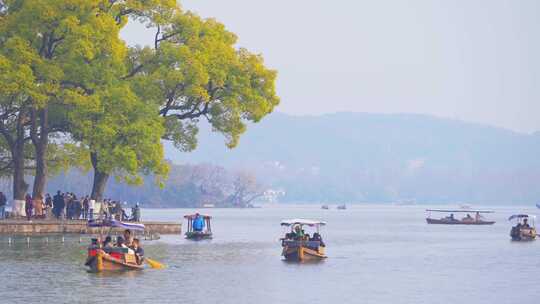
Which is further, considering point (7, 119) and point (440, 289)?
point (7, 119)

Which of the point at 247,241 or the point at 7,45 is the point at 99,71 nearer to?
the point at 7,45

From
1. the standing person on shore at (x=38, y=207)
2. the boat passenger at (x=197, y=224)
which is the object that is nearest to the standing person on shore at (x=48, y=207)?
the standing person on shore at (x=38, y=207)

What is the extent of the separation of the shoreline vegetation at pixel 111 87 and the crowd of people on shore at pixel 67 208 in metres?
1.01

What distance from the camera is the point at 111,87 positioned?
290ft

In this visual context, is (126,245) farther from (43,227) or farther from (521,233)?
(521,233)

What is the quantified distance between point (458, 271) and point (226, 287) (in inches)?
713

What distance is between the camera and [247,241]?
3841 inches

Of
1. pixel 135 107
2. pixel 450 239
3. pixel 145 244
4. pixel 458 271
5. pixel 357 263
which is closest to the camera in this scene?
pixel 458 271

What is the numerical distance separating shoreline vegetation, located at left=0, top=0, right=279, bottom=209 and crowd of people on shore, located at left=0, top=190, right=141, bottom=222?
1006mm

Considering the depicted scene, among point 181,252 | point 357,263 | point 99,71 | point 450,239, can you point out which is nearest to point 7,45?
point 99,71

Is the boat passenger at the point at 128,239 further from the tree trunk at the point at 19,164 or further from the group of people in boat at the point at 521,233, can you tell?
the group of people in boat at the point at 521,233

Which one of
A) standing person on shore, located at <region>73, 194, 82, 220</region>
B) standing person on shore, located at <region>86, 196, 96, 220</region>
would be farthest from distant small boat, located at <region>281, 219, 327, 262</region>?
standing person on shore, located at <region>73, 194, 82, 220</region>

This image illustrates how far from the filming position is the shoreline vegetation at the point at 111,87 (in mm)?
86250

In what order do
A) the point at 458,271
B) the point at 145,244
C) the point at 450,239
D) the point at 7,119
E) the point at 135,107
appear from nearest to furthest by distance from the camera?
the point at 458,271 < the point at 145,244 < the point at 135,107 < the point at 7,119 < the point at 450,239
